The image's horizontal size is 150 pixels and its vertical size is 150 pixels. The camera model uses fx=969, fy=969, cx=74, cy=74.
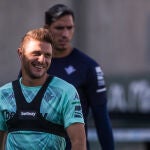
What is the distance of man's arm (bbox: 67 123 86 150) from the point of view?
513 cm

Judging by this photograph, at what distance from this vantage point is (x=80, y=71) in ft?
21.6

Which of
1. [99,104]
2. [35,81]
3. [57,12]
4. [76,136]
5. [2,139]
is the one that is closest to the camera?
[76,136]

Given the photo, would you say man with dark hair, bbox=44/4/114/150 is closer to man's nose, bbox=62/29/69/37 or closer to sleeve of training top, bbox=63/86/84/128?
man's nose, bbox=62/29/69/37

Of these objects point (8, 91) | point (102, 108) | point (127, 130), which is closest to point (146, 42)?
point (127, 130)

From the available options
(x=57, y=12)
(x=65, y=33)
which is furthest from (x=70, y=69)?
(x=57, y=12)

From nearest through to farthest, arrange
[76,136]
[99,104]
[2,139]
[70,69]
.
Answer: [76,136]
[2,139]
[70,69]
[99,104]

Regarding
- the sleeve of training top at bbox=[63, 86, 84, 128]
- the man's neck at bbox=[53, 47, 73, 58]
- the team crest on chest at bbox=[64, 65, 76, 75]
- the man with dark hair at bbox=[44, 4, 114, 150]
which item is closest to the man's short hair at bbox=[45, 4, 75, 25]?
the man with dark hair at bbox=[44, 4, 114, 150]

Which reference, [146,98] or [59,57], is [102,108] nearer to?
[59,57]

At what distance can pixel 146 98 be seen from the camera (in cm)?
1142

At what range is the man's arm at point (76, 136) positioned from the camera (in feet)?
16.8

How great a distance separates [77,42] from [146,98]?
1.12m

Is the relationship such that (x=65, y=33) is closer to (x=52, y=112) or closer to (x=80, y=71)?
(x=80, y=71)

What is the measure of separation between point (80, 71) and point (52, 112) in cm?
144

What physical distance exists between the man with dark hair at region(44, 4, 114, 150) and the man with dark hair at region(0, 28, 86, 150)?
1276 mm
